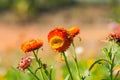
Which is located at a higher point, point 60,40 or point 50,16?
point 60,40

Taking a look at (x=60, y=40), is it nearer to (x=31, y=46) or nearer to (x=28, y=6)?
(x=31, y=46)

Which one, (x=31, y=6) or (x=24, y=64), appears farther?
(x=31, y=6)

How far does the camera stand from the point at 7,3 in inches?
402

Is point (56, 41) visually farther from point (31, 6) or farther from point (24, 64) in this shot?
point (31, 6)

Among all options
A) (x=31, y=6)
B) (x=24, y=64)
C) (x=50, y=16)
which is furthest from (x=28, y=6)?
(x=24, y=64)

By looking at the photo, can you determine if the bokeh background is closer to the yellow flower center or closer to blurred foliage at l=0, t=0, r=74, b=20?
blurred foliage at l=0, t=0, r=74, b=20

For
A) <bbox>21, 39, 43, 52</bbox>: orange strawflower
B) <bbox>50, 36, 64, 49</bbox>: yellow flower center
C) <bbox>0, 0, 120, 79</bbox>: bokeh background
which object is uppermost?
<bbox>50, 36, 64, 49</bbox>: yellow flower center

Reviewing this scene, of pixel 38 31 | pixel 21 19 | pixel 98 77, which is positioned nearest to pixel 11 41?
pixel 38 31

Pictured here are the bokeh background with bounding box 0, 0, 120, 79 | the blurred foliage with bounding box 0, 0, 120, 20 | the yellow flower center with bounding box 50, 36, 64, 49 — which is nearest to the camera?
the yellow flower center with bounding box 50, 36, 64, 49

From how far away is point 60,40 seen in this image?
151cm

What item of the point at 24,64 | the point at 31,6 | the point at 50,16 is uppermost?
the point at 24,64

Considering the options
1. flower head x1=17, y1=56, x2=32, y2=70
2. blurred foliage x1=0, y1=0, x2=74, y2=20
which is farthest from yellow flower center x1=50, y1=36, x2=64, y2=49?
blurred foliage x1=0, y1=0, x2=74, y2=20

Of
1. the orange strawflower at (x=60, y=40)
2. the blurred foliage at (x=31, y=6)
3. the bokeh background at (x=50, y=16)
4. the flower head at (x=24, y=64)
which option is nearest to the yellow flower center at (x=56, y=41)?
the orange strawflower at (x=60, y=40)

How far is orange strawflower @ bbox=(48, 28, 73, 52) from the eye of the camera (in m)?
1.51
